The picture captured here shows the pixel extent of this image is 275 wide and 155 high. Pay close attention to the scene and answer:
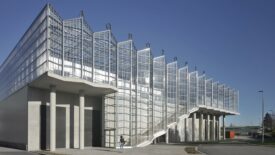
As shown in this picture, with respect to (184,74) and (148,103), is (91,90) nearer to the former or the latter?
(148,103)

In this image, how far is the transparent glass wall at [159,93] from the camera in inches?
1935

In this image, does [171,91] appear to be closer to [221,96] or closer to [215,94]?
[215,94]

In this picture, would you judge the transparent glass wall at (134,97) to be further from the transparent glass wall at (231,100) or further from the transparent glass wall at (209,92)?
the transparent glass wall at (231,100)

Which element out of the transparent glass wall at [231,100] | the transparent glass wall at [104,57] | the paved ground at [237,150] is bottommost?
the paved ground at [237,150]

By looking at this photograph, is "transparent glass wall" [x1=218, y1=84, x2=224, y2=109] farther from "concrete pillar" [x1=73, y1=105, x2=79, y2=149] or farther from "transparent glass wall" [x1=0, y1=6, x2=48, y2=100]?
"concrete pillar" [x1=73, y1=105, x2=79, y2=149]

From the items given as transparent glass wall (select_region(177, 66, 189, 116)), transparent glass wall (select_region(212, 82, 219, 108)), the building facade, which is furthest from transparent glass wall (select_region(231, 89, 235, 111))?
the building facade

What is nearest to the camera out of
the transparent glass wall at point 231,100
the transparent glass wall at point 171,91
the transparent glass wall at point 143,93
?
the transparent glass wall at point 143,93

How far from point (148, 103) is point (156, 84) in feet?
11.3

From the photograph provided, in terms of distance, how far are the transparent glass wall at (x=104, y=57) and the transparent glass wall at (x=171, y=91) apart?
1408 cm

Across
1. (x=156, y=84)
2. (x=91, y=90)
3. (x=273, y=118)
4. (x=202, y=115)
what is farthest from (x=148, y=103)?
(x=273, y=118)

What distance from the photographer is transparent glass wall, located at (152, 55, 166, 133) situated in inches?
1935

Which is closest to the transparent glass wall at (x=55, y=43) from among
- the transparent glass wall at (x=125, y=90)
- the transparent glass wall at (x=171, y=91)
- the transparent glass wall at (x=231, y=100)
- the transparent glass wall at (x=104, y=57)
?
the transparent glass wall at (x=104, y=57)

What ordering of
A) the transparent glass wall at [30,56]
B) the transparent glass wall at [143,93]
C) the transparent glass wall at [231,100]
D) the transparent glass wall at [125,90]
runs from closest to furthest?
the transparent glass wall at [30,56], the transparent glass wall at [125,90], the transparent glass wall at [143,93], the transparent glass wall at [231,100]

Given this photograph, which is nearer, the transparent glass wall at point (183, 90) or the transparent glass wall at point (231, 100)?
the transparent glass wall at point (183, 90)
